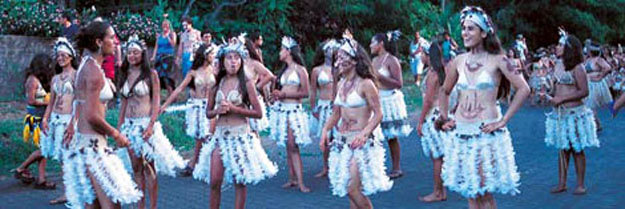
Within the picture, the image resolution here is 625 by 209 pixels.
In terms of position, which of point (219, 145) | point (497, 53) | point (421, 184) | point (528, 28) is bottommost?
point (421, 184)

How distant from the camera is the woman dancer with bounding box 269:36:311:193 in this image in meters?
Result: 9.62

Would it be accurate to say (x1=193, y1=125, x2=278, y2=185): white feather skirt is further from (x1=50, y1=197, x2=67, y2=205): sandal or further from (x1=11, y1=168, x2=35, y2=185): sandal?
(x1=11, y1=168, x2=35, y2=185): sandal

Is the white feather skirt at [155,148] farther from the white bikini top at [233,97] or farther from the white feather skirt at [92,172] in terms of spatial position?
the white feather skirt at [92,172]

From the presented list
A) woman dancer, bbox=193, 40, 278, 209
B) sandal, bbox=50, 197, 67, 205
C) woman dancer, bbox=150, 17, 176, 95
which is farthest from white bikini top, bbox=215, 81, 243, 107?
woman dancer, bbox=150, 17, 176, 95

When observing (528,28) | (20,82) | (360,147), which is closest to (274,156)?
(360,147)

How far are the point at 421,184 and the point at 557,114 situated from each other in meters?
1.82

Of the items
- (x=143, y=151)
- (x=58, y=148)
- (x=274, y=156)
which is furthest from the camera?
(x=274, y=156)

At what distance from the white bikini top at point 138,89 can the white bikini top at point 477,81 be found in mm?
3188

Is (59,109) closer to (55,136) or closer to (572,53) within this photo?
(55,136)

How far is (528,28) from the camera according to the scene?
34.4 meters

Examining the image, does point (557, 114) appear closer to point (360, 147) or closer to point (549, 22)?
point (360, 147)

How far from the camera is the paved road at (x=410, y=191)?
27.5 ft

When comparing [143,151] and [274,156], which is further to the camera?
[274,156]

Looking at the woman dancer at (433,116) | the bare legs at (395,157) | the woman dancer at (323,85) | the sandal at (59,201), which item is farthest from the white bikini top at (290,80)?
the sandal at (59,201)
